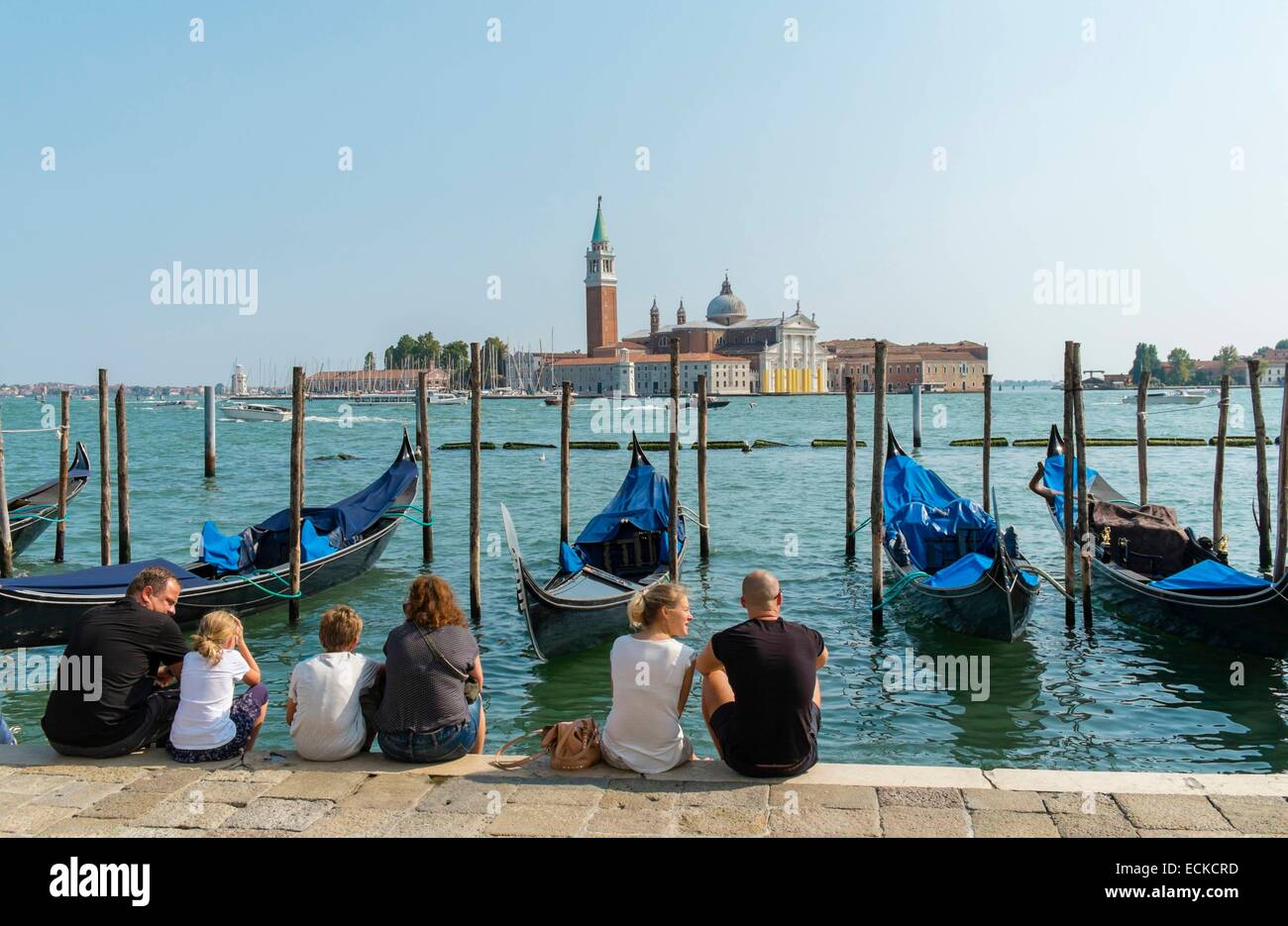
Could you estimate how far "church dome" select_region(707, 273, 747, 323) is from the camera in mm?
99000

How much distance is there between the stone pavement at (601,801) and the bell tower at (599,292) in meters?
90.8

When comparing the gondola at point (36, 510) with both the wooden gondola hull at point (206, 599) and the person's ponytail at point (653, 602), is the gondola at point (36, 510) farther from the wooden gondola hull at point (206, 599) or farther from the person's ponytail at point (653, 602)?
the person's ponytail at point (653, 602)

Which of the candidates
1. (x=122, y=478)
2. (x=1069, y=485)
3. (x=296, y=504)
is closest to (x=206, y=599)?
(x=296, y=504)

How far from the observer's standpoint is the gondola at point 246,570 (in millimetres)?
6461

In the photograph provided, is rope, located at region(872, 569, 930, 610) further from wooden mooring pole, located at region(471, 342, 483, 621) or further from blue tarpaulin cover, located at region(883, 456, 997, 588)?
wooden mooring pole, located at region(471, 342, 483, 621)

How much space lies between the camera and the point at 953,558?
8594 millimetres

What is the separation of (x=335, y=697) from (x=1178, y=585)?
18.8 feet

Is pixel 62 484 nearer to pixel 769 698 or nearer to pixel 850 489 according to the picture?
pixel 850 489

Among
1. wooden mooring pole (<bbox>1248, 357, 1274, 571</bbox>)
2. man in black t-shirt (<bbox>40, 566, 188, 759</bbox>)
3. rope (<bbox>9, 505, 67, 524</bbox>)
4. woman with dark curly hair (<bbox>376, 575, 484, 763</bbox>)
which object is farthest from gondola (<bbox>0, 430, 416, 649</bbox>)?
wooden mooring pole (<bbox>1248, 357, 1274, 571</bbox>)

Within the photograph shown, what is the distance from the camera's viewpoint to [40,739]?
203 inches

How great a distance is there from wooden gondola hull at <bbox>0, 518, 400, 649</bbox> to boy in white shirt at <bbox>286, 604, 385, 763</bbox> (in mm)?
1880
